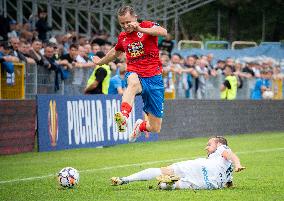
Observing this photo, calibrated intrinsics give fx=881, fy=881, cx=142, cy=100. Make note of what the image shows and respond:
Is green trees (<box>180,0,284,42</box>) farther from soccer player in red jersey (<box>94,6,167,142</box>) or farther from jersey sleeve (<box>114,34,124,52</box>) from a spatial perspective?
jersey sleeve (<box>114,34,124,52</box>)

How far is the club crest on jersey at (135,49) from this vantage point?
47.6 feet

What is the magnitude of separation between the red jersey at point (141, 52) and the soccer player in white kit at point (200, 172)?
2709 millimetres

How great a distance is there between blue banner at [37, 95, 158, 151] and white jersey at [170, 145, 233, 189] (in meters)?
7.87

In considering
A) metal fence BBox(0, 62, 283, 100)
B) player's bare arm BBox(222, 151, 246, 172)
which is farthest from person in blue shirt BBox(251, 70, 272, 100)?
player's bare arm BBox(222, 151, 246, 172)

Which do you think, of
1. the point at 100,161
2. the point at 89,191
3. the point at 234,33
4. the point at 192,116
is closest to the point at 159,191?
the point at 89,191

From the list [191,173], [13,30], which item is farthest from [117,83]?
[191,173]

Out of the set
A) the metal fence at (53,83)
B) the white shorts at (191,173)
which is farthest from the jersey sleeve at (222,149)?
the metal fence at (53,83)

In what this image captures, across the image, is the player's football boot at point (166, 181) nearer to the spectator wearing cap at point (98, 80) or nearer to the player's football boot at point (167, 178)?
the player's football boot at point (167, 178)

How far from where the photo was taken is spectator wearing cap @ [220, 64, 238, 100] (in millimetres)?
28906

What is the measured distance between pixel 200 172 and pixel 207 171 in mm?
101

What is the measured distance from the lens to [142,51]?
14.6 meters

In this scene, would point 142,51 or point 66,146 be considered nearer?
point 142,51

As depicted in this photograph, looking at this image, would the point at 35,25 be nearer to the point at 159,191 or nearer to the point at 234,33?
the point at 159,191

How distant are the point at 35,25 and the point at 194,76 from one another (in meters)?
5.33
